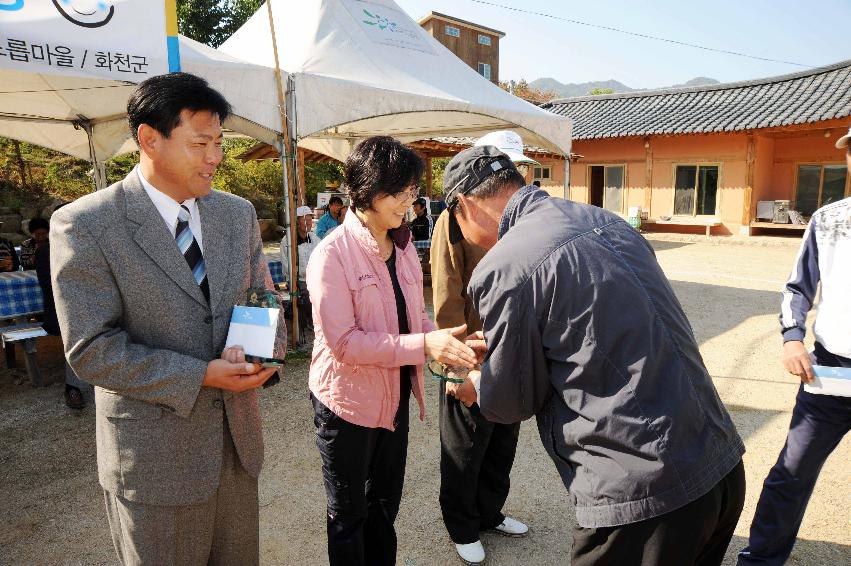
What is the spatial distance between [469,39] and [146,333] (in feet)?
95.2

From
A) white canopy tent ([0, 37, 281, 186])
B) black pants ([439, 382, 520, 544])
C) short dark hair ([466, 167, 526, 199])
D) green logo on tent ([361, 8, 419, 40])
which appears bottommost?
black pants ([439, 382, 520, 544])

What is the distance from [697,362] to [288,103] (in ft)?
14.0

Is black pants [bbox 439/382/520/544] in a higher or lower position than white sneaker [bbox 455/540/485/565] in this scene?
higher

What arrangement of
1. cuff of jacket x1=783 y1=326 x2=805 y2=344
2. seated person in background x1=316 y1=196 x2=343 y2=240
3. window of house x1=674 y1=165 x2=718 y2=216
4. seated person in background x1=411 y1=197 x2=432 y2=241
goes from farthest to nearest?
window of house x1=674 y1=165 x2=718 y2=216 → seated person in background x1=411 y1=197 x2=432 y2=241 → seated person in background x1=316 y1=196 x2=343 y2=240 → cuff of jacket x1=783 y1=326 x2=805 y2=344

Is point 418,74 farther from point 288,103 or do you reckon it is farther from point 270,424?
point 270,424

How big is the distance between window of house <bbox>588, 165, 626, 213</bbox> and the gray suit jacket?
1534 centimetres

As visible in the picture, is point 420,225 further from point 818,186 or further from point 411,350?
point 818,186

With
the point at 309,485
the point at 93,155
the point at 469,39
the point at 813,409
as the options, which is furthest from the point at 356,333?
the point at 469,39

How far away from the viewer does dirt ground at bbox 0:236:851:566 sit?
101 inches

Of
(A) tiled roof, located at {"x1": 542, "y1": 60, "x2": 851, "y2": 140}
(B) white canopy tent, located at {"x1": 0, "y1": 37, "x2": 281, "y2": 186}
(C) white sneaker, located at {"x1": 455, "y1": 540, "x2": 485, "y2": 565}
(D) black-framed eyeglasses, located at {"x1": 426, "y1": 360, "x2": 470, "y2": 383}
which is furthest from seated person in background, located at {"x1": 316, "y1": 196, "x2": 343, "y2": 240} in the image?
(A) tiled roof, located at {"x1": 542, "y1": 60, "x2": 851, "y2": 140}

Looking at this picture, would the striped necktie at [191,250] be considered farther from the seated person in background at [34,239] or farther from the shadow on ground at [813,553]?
the seated person in background at [34,239]

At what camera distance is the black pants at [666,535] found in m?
1.29

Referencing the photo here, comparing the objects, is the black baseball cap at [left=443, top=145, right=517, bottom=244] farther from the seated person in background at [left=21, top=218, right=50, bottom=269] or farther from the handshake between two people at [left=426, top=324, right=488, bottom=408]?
the seated person in background at [left=21, top=218, right=50, bottom=269]

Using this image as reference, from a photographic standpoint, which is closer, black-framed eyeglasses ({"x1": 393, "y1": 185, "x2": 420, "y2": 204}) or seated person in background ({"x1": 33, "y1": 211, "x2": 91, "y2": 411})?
black-framed eyeglasses ({"x1": 393, "y1": 185, "x2": 420, "y2": 204})
